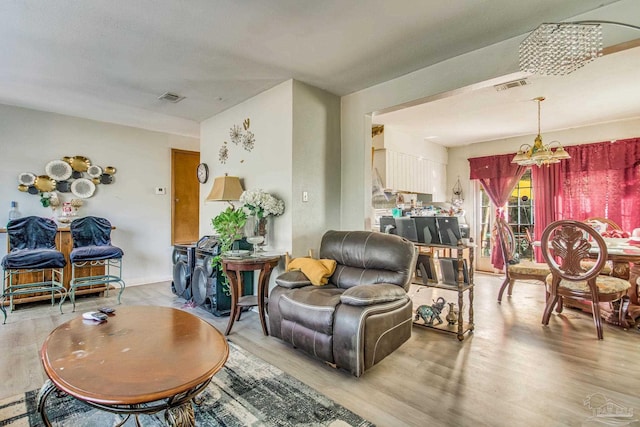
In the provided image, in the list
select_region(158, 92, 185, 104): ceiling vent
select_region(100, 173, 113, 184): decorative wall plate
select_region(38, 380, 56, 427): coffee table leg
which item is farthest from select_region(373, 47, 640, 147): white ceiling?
select_region(100, 173, 113, 184): decorative wall plate

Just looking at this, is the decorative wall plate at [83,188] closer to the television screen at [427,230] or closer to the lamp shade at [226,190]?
the lamp shade at [226,190]

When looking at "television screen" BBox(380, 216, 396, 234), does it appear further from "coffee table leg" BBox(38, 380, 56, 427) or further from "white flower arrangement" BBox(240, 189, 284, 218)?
"coffee table leg" BBox(38, 380, 56, 427)

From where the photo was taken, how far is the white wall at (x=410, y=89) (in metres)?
2.25

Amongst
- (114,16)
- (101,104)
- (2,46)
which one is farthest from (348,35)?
(101,104)

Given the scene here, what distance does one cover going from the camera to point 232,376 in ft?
7.30

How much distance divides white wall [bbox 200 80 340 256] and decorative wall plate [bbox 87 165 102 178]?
7.76 feet

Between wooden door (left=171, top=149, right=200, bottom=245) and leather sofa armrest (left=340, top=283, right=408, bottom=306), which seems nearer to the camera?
leather sofa armrest (left=340, top=283, right=408, bottom=306)

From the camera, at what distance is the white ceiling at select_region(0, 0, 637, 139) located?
2.22 metres

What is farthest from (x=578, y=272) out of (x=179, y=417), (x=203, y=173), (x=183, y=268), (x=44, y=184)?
(x=44, y=184)

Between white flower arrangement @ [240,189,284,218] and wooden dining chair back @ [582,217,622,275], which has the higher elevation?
white flower arrangement @ [240,189,284,218]

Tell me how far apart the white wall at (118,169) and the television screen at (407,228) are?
4147 mm

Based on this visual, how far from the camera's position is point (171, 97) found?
391 centimetres

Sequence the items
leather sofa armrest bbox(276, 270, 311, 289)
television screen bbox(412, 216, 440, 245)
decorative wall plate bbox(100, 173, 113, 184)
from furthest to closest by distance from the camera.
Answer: decorative wall plate bbox(100, 173, 113, 184) → television screen bbox(412, 216, 440, 245) → leather sofa armrest bbox(276, 270, 311, 289)

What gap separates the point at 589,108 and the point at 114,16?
5.48 m
